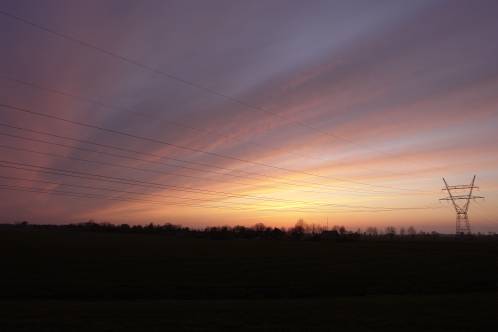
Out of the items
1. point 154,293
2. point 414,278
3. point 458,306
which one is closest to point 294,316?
point 458,306

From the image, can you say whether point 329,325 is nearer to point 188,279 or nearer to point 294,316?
point 294,316

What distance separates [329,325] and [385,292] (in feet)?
62.3

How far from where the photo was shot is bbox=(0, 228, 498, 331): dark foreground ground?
20.0m

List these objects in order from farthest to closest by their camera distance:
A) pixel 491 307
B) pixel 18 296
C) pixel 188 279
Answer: pixel 188 279 → pixel 18 296 → pixel 491 307

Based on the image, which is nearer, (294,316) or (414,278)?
(294,316)

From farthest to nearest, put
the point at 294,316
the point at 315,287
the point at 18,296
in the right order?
the point at 315,287, the point at 18,296, the point at 294,316

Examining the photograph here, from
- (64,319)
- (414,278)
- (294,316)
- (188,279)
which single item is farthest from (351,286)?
(64,319)

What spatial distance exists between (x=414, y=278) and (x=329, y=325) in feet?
91.6

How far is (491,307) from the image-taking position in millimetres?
25156

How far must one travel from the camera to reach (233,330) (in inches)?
722

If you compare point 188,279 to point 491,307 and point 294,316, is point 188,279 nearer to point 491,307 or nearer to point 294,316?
point 294,316

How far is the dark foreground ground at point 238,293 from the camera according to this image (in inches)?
788

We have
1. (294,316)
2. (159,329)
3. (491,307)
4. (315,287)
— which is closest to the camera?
(159,329)

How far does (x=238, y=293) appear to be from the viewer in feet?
117
